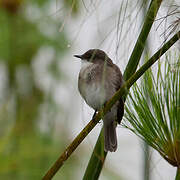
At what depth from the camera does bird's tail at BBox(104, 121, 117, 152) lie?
3.05m

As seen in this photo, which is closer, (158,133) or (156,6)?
(156,6)

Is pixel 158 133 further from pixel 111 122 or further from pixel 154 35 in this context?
pixel 111 122

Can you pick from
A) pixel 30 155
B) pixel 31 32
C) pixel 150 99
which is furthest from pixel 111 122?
pixel 150 99

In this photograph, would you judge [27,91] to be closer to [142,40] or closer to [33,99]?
[33,99]

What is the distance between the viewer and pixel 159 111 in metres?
1.96

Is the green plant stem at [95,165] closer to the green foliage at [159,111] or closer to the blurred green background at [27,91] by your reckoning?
the green foliage at [159,111]

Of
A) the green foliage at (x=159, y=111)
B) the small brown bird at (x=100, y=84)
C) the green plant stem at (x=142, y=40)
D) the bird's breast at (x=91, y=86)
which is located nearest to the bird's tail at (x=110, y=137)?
the small brown bird at (x=100, y=84)

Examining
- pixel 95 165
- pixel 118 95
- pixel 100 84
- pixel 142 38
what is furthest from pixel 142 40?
pixel 100 84

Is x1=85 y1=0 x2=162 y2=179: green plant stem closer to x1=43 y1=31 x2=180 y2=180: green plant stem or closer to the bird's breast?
x1=43 y1=31 x2=180 y2=180: green plant stem

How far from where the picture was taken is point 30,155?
3.50 m

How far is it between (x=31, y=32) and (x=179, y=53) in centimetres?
225

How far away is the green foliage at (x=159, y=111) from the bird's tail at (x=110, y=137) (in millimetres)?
901

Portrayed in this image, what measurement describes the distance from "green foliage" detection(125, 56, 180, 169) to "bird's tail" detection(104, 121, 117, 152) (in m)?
0.90

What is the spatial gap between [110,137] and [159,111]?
1246mm
